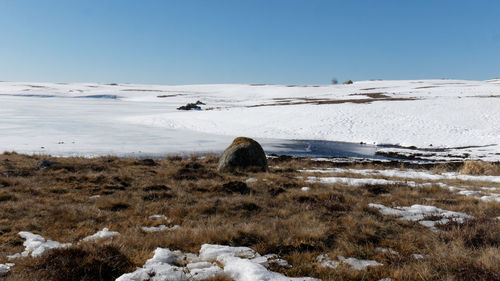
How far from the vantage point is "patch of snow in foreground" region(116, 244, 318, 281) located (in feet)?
16.7

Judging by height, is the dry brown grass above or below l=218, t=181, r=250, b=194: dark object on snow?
below

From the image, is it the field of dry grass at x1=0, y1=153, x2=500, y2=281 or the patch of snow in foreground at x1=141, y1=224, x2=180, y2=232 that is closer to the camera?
the field of dry grass at x1=0, y1=153, x2=500, y2=281

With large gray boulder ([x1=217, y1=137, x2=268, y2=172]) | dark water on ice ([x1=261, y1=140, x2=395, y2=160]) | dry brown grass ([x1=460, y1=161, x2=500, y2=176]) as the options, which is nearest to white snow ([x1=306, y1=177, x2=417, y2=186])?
large gray boulder ([x1=217, y1=137, x2=268, y2=172])

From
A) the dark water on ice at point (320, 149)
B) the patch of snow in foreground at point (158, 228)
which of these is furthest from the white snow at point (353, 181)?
the dark water on ice at point (320, 149)

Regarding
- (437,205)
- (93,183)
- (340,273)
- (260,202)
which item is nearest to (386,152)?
(437,205)

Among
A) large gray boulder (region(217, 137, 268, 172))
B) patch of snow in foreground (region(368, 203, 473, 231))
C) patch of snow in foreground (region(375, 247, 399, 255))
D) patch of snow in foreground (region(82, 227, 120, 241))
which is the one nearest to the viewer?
patch of snow in foreground (region(375, 247, 399, 255))

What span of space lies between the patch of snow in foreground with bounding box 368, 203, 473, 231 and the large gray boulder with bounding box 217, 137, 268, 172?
7639 millimetres

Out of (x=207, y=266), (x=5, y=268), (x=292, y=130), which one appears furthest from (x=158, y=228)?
(x=292, y=130)

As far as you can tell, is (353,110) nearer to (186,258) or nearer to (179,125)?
(179,125)

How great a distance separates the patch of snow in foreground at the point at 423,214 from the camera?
8.15 meters

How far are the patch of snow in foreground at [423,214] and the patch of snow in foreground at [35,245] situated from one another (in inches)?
299

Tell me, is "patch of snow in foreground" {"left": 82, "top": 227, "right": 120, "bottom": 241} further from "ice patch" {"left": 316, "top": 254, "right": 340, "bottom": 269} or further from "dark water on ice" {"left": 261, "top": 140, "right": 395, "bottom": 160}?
"dark water on ice" {"left": 261, "top": 140, "right": 395, "bottom": 160}

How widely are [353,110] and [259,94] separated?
6044 centimetres

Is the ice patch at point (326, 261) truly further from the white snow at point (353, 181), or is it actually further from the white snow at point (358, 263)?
the white snow at point (353, 181)
